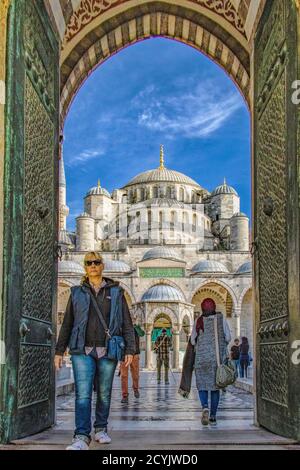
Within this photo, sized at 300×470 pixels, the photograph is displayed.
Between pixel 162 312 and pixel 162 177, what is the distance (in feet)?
91.8

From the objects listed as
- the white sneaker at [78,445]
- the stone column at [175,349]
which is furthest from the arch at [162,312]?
the white sneaker at [78,445]

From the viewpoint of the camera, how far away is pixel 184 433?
421 cm

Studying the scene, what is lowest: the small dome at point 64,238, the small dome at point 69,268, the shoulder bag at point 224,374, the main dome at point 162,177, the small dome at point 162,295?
the shoulder bag at point 224,374

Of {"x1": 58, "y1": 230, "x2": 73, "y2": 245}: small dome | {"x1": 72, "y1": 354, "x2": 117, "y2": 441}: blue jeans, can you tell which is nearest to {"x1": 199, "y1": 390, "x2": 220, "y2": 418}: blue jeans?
{"x1": 72, "y1": 354, "x2": 117, "y2": 441}: blue jeans

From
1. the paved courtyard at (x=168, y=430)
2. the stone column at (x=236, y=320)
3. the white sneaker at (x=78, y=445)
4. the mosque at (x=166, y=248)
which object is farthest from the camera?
the stone column at (x=236, y=320)

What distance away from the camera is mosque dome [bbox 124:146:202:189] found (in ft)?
171

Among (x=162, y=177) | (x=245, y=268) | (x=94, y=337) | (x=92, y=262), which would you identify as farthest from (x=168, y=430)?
(x=162, y=177)

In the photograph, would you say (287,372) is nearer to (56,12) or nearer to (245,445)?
(245,445)

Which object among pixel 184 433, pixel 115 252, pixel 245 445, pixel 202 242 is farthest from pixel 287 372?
pixel 202 242

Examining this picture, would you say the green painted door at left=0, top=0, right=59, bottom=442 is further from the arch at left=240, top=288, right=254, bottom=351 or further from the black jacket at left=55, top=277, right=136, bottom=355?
the arch at left=240, top=288, right=254, bottom=351

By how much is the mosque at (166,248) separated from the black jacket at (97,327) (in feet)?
65.9

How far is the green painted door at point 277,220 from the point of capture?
11.6ft

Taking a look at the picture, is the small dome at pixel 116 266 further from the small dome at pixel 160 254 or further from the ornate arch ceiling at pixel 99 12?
the ornate arch ceiling at pixel 99 12

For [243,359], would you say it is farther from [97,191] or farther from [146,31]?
[97,191]
